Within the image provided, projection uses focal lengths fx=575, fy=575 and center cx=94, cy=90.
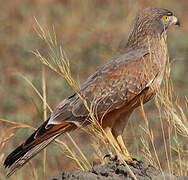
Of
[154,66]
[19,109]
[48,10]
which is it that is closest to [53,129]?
[154,66]

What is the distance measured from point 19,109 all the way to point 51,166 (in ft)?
6.18

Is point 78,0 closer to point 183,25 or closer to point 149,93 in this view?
point 183,25

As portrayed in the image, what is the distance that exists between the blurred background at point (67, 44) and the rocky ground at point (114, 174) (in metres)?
2.40

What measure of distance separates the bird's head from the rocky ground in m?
1.56

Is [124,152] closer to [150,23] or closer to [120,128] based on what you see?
[120,128]

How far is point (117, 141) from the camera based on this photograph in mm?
5188

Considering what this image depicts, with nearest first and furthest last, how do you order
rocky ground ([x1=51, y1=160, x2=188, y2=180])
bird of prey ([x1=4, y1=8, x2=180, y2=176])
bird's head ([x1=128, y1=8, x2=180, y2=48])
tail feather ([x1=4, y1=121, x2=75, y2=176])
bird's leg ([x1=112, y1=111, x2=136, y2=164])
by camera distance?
rocky ground ([x1=51, y1=160, x2=188, y2=180]) → tail feather ([x1=4, y1=121, x2=75, y2=176]) → bird of prey ([x1=4, y1=8, x2=180, y2=176]) → bird's leg ([x1=112, y1=111, x2=136, y2=164]) → bird's head ([x1=128, y1=8, x2=180, y2=48])

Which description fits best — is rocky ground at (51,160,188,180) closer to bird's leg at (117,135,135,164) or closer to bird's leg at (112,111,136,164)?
bird's leg at (117,135,135,164)

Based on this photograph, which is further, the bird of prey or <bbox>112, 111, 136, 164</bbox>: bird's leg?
<bbox>112, 111, 136, 164</bbox>: bird's leg

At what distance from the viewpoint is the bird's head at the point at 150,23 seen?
562cm

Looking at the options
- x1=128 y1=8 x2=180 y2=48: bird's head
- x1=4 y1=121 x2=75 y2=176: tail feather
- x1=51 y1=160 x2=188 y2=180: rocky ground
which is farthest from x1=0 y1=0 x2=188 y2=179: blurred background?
x1=51 y1=160 x2=188 y2=180: rocky ground

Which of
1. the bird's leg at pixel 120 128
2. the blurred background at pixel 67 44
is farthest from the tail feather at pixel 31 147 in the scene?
the blurred background at pixel 67 44

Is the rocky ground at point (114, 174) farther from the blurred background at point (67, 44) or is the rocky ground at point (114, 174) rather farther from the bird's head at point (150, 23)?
the blurred background at point (67, 44)

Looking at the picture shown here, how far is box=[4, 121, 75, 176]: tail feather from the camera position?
4602 mm
